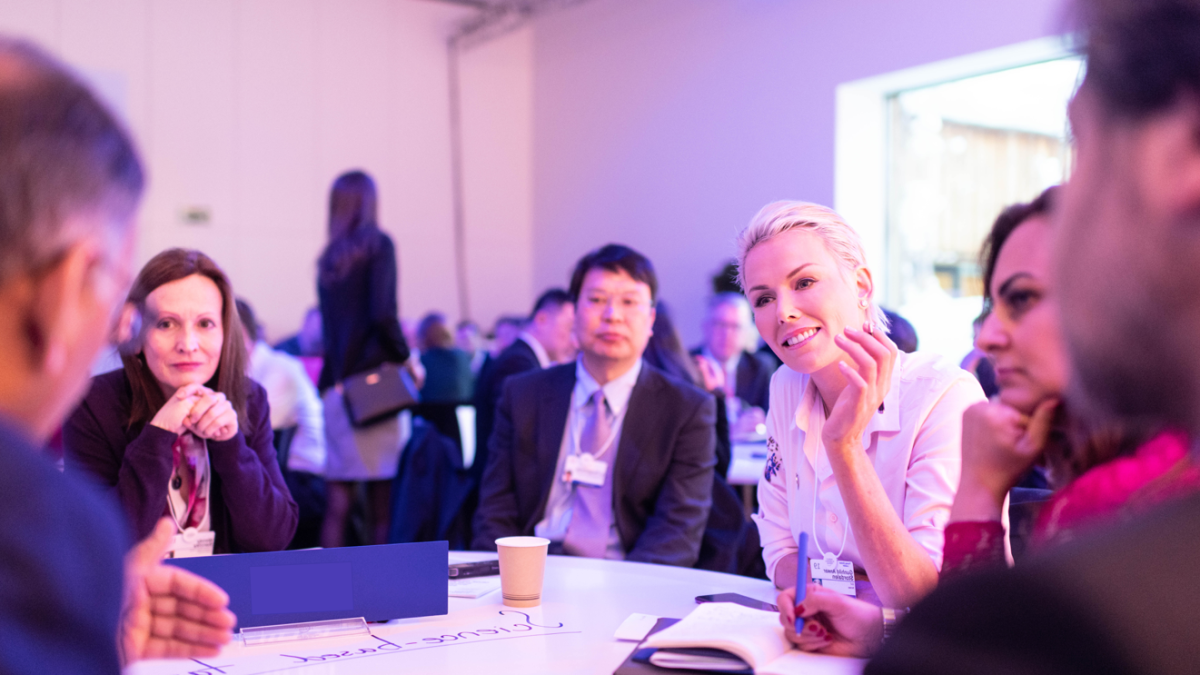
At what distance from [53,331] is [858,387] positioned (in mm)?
1174

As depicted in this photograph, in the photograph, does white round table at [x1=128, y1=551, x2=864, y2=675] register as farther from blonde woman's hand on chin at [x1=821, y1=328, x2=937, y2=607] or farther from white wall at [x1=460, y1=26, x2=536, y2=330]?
white wall at [x1=460, y1=26, x2=536, y2=330]

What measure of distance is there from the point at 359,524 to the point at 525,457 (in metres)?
1.79

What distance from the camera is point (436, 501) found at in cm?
359

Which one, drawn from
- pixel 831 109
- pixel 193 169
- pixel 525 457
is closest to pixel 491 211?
pixel 193 169

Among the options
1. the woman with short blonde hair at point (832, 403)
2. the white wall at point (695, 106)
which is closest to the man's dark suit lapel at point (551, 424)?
the woman with short blonde hair at point (832, 403)

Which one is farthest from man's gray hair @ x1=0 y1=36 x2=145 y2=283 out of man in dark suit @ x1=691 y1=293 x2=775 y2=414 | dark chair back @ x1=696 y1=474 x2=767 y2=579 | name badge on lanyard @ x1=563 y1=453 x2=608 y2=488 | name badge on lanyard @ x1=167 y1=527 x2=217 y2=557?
man in dark suit @ x1=691 y1=293 x2=775 y2=414

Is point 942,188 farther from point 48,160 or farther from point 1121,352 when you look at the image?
point 48,160

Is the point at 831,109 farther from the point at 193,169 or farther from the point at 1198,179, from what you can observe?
the point at 1198,179

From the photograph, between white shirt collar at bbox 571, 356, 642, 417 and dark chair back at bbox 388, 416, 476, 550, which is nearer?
white shirt collar at bbox 571, 356, 642, 417

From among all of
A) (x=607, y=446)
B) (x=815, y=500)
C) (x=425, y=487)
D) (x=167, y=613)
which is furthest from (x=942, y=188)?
(x=167, y=613)

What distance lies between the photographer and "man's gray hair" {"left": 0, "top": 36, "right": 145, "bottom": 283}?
60 cm

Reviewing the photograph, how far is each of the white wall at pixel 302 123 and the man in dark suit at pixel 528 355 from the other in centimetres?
416

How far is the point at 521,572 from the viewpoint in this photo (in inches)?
64.8

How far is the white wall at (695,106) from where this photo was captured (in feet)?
20.3
